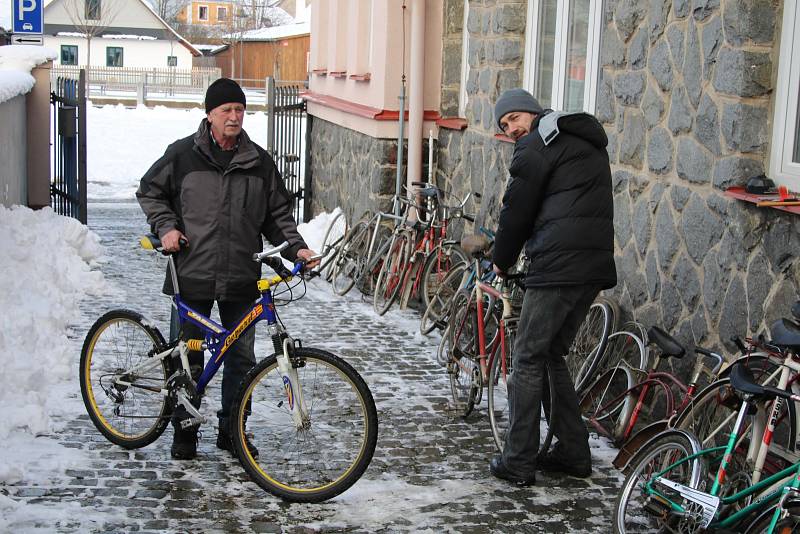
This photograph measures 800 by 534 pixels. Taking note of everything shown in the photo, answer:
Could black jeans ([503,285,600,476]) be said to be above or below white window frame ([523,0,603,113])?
below

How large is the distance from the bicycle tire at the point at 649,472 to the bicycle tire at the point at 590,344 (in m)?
1.84

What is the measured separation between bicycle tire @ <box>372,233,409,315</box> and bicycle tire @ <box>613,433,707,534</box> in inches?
209

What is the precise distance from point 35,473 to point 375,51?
7.36m

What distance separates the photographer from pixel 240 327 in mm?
5719

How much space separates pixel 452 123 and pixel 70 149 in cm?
548

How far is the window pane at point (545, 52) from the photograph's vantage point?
868 cm

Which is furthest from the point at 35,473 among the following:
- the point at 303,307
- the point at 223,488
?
the point at 303,307

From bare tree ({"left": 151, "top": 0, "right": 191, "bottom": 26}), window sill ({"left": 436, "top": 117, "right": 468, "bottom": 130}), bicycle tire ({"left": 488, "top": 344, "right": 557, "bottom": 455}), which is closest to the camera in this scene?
bicycle tire ({"left": 488, "top": 344, "right": 557, "bottom": 455})

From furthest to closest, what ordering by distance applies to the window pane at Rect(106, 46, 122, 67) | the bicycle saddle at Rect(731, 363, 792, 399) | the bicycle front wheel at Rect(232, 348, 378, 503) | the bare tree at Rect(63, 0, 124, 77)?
1. the window pane at Rect(106, 46, 122, 67)
2. the bare tree at Rect(63, 0, 124, 77)
3. the bicycle front wheel at Rect(232, 348, 378, 503)
4. the bicycle saddle at Rect(731, 363, 792, 399)

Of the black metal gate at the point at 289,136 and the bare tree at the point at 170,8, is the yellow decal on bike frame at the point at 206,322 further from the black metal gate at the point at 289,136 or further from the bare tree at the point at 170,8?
the bare tree at the point at 170,8

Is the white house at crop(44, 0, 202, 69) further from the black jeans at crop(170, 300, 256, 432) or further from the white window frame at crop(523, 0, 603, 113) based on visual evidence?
the black jeans at crop(170, 300, 256, 432)

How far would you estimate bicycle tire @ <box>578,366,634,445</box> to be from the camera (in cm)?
627

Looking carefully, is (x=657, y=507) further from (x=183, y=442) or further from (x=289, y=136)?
(x=289, y=136)

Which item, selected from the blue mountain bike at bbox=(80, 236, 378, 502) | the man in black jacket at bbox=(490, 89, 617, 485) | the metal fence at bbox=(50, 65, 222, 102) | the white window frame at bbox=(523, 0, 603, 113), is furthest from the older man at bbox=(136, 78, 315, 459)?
the metal fence at bbox=(50, 65, 222, 102)
